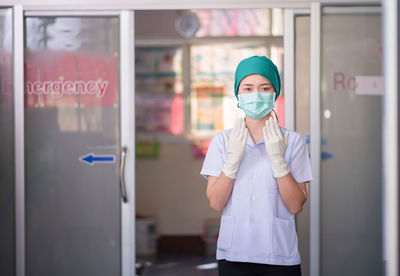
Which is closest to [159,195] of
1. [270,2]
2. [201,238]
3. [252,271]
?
[201,238]

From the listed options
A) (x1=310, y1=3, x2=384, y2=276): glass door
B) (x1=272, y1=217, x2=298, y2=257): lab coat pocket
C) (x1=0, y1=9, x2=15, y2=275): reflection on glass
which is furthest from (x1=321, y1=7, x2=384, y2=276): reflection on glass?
(x1=0, y1=9, x2=15, y2=275): reflection on glass

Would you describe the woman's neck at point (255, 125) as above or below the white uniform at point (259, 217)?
above

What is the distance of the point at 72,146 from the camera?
314 centimetres

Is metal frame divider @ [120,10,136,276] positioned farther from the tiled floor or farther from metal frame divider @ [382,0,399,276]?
metal frame divider @ [382,0,399,276]

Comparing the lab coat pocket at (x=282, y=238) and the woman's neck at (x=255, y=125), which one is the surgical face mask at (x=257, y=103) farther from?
the lab coat pocket at (x=282, y=238)

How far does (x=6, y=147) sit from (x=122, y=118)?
2.62ft

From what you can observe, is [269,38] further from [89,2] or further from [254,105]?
[254,105]

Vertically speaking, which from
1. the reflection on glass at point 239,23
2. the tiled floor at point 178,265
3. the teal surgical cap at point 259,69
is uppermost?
the reflection on glass at point 239,23

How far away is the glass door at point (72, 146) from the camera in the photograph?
3.11 meters

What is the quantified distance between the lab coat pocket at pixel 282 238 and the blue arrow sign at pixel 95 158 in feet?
5.20

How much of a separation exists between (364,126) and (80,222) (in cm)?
200

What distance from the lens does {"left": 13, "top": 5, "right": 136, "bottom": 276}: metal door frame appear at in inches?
121

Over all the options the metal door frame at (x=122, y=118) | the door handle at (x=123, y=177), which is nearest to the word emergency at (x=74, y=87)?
the metal door frame at (x=122, y=118)

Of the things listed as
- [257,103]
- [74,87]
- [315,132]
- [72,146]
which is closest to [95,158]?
[72,146]
